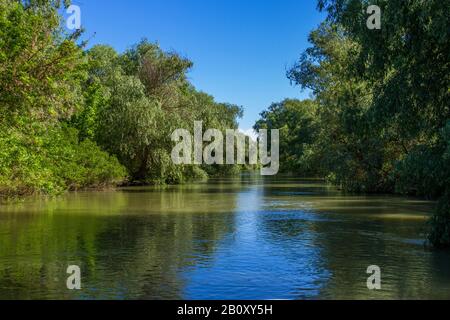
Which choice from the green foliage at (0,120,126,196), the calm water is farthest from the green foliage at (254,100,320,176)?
the green foliage at (0,120,126,196)

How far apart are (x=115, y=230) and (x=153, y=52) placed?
39.9 meters

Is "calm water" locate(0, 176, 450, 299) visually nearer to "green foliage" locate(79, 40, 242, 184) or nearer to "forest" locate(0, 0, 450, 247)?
"forest" locate(0, 0, 450, 247)

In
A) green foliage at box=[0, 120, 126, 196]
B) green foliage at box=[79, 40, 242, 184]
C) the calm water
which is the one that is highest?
green foliage at box=[79, 40, 242, 184]

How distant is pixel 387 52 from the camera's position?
1568cm

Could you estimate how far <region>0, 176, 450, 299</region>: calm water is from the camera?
37.7ft

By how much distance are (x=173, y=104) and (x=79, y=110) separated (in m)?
31.0

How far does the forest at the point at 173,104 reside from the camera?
15.4 meters

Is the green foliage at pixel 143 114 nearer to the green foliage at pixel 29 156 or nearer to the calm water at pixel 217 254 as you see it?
the green foliage at pixel 29 156

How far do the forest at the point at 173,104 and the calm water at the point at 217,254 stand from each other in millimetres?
1860

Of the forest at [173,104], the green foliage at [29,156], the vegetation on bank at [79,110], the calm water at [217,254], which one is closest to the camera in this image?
the calm water at [217,254]

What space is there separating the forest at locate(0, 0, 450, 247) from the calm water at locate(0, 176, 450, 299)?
1860mm

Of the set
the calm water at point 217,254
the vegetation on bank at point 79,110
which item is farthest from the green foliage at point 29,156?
the calm water at point 217,254
